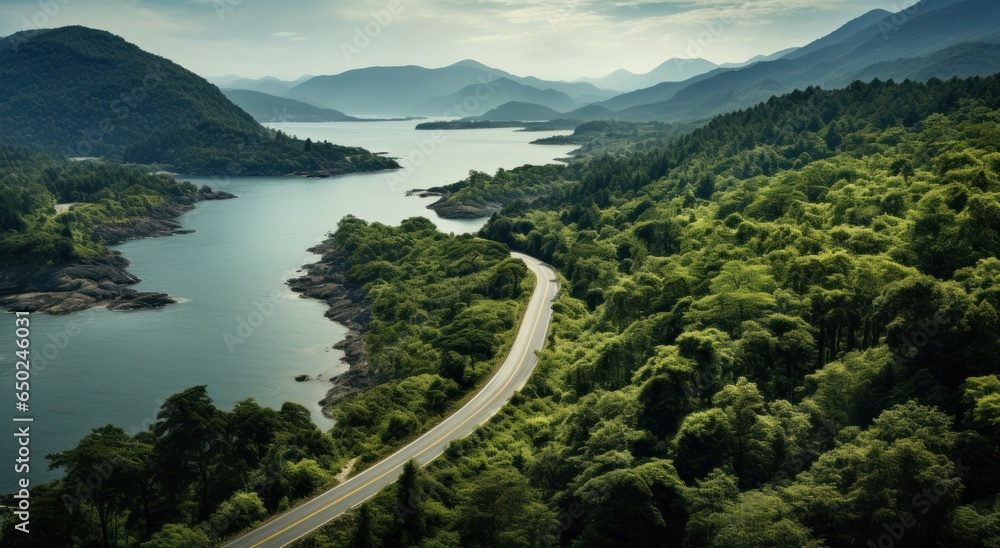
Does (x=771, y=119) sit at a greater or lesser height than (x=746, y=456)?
greater

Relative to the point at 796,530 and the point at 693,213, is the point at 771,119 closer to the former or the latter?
the point at 693,213

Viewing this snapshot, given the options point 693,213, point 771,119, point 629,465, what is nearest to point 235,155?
point 771,119

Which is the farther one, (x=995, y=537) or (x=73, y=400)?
(x=73, y=400)

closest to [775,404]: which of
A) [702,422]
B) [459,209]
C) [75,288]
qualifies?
[702,422]

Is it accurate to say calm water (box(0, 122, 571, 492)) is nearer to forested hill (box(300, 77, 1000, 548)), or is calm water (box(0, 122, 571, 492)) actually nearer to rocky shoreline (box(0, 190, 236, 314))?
rocky shoreline (box(0, 190, 236, 314))

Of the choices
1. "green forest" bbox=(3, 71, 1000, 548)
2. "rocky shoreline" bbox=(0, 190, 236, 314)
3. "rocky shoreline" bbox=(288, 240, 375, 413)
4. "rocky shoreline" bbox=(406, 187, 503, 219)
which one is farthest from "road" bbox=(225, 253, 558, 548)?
"rocky shoreline" bbox=(406, 187, 503, 219)

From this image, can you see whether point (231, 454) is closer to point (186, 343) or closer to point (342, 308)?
point (186, 343)

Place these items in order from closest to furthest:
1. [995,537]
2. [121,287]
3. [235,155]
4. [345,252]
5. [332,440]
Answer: [995,537], [332,440], [121,287], [345,252], [235,155]
